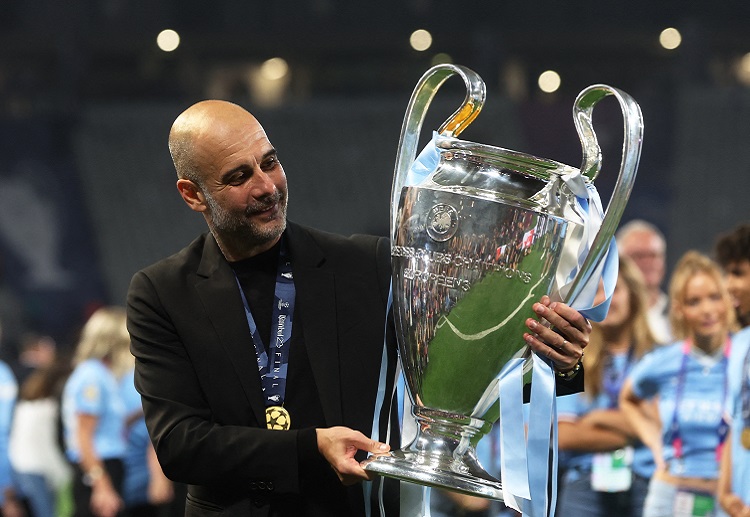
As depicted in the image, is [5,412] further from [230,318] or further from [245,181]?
[245,181]

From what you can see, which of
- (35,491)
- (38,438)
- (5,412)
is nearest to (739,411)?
(5,412)

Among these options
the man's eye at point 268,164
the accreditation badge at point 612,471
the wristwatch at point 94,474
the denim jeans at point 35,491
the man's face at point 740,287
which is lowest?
the denim jeans at point 35,491

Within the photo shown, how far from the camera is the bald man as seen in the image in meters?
1.80

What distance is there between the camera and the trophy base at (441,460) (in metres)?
1.63

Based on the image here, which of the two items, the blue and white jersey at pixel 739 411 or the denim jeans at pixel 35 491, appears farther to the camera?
the denim jeans at pixel 35 491

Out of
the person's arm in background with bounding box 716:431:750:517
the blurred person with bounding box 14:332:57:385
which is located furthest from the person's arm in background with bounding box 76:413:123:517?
the person's arm in background with bounding box 716:431:750:517

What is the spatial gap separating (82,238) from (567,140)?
5838 mm

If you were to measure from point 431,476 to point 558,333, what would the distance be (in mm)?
266

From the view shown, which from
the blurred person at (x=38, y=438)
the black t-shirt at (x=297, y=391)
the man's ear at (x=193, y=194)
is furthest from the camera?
the blurred person at (x=38, y=438)

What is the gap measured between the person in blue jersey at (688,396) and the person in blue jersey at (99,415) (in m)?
2.90

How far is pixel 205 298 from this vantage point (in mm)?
1906

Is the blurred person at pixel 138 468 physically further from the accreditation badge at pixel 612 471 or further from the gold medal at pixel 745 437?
the gold medal at pixel 745 437

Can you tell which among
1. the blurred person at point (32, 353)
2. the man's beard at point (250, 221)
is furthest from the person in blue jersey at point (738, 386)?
the blurred person at point (32, 353)

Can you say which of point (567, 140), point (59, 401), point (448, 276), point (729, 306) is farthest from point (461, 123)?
point (567, 140)
